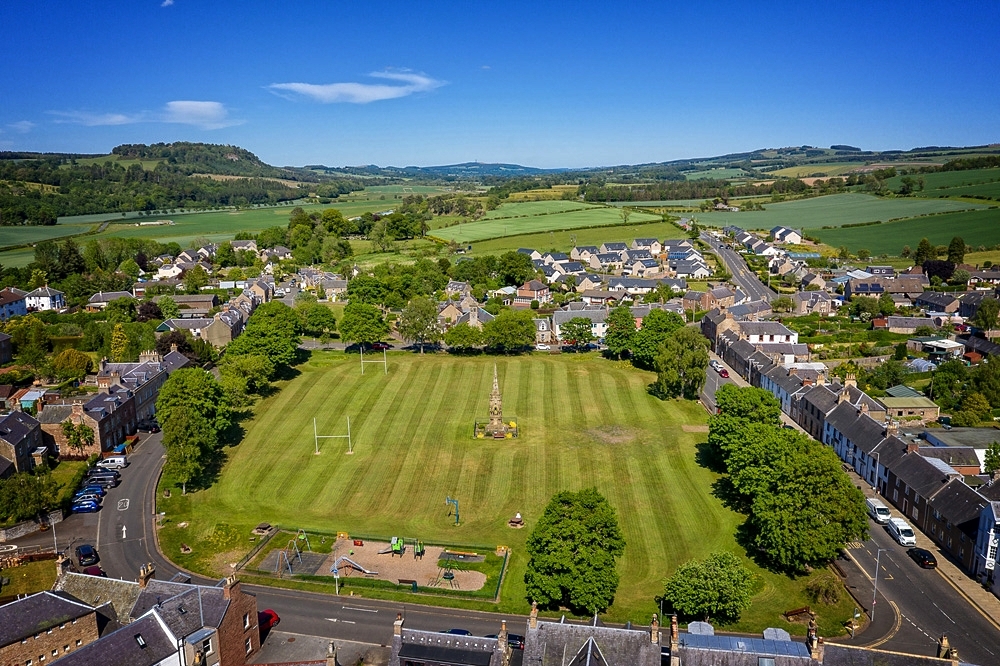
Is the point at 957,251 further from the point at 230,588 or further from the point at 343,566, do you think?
the point at 230,588

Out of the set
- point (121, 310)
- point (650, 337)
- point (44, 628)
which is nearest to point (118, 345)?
point (121, 310)

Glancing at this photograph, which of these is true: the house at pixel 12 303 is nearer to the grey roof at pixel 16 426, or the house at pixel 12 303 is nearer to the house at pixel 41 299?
the house at pixel 41 299

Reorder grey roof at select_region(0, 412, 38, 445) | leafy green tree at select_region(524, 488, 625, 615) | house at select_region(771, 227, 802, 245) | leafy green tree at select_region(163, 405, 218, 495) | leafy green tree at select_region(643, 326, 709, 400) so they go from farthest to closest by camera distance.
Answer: house at select_region(771, 227, 802, 245) → leafy green tree at select_region(643, 326, 709, 400) → grey roof at select_region(0, 412, 38, 445) → leafy green tree at select_region(163, 405, 218, 495) → leafy green tree at select_region(524, 488, 625, 615)

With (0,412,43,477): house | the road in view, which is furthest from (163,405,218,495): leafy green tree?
the road

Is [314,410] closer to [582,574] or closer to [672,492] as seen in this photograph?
[672,492]

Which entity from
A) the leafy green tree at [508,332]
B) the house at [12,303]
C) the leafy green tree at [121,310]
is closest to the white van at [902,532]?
the leafy green tree at [508,332]

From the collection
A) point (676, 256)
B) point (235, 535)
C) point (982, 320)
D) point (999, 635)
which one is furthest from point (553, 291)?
point (999, 635)

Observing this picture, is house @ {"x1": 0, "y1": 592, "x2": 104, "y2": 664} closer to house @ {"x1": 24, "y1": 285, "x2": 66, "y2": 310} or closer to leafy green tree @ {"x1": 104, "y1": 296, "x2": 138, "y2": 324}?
leafy green tree @ {"x1": 104, "y1": 296, "x2": 138, "y2": 324}
